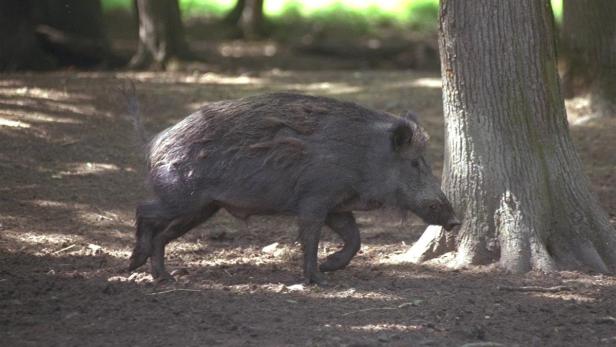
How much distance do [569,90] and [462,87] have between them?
512 cm

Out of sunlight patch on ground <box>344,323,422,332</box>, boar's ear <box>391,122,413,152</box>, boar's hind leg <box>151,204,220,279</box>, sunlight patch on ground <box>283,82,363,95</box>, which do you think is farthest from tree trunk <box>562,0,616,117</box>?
sunlight patch on ground <box>344,323,422,332</box>

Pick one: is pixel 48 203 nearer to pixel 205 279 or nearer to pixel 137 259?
pixel 137 259

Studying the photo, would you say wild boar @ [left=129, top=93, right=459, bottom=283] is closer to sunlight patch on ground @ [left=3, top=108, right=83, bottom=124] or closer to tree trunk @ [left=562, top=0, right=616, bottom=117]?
sunlight patch on ground @ [left=3, top=108, right=83, bottom=124]

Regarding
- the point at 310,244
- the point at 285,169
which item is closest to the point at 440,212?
the point at 310,244

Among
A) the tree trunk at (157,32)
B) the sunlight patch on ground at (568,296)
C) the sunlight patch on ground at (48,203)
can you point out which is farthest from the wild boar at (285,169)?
the tree trunk at (157,32)

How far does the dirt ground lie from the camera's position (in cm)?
559

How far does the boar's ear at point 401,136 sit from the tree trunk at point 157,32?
313 inches

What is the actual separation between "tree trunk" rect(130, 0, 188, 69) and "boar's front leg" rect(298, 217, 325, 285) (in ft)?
26.3

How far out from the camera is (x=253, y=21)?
20.7m

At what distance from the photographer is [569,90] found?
1149 centimetres

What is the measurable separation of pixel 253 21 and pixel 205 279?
14.6 metres

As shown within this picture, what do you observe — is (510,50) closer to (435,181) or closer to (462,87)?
(462,87)

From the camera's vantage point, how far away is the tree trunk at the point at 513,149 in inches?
264

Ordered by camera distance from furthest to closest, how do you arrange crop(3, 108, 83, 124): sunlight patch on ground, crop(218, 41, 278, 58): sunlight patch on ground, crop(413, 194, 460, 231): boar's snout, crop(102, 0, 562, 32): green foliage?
crop(102, 0, 562, 32): green foliage
crop(218, 41, 278, 58): sunlight patch on ground
crop(3, 108, 83, 124): sunlight patch on ground
crop(413, 194, 460, 231): boar's snout
